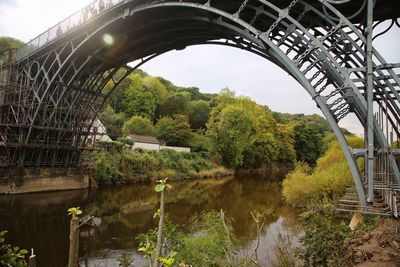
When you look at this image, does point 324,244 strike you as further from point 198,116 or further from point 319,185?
point 198,116

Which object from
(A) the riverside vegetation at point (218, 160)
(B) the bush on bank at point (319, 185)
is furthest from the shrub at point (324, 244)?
(B) the bush on bank at point (319, 185)

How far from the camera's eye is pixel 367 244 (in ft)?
19.0

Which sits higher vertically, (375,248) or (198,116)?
(198,116)

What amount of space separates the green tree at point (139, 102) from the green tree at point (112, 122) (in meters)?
5.11

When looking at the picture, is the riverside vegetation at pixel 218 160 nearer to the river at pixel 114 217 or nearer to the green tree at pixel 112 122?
the green tree at pixel 112 122

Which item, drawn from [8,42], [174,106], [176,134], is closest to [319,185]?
[176,134]

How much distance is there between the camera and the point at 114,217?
17.9 meters

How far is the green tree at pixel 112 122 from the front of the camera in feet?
165

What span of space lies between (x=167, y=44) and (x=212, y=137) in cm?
2666

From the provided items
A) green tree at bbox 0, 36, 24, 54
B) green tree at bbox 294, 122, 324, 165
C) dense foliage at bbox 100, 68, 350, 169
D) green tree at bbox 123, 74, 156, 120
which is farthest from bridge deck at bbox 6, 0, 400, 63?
green tree at bbox 294, 122, 324, 165

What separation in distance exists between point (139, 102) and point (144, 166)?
29.4 metres

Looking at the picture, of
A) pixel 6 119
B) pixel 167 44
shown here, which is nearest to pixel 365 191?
pixel 167 44

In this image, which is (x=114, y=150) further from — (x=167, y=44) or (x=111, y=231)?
(x=111, y=231)

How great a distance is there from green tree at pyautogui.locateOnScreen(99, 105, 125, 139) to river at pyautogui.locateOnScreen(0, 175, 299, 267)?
2237 cm
